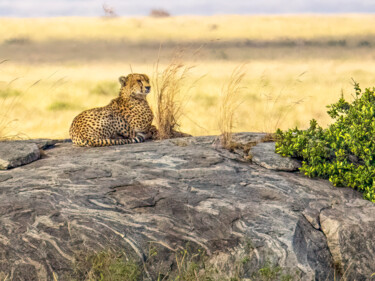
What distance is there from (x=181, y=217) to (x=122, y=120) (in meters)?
2.93

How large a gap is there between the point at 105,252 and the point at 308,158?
2.83 meters

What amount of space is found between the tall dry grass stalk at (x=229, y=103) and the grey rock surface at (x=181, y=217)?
2.74ft

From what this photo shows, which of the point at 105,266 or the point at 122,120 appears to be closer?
the point at 105,266

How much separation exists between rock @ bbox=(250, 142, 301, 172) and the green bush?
3.3 inches

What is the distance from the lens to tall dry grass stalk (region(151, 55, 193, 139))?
344 inches

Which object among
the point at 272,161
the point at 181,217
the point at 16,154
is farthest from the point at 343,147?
the point at 16,154

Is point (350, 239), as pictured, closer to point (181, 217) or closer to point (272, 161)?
point (272, 161)

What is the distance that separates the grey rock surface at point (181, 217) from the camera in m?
5.73

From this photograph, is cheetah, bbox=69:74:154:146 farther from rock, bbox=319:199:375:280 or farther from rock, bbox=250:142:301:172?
rock, bbox=319:199:375:280

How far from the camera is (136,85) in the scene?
8.73 metres

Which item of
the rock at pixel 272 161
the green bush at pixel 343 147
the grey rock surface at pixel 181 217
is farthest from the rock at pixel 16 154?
the green bush at pixel 343 147

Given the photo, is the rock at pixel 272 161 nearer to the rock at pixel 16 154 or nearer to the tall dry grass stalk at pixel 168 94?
the tall dry grass stalk at pixel 168 94

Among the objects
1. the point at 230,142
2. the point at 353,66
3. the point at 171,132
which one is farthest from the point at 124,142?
the point at 353,66

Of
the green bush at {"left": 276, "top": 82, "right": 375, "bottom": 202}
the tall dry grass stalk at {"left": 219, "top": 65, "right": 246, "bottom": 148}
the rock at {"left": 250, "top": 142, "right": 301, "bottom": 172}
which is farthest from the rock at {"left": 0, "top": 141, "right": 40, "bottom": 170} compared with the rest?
the green bush at {"left": 276, "top": 82, "right": 375, "bottom": 202}
